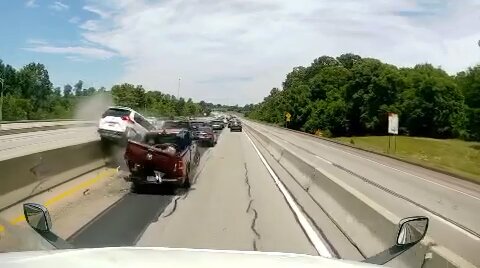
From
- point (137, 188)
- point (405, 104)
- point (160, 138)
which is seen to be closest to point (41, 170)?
point (137, 188)

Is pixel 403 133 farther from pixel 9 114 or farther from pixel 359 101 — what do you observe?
pixel 9 114

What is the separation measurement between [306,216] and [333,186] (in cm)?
97

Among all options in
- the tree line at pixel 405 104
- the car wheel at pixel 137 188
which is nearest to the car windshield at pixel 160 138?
the car wheel at pixel 137 188

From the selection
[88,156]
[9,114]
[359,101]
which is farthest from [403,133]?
[88,156]

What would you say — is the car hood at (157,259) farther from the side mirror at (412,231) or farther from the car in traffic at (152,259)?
the side mirror at (412,231)

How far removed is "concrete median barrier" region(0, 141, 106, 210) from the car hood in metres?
8.54

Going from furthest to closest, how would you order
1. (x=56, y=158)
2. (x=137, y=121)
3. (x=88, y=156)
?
(x=137, y=121) < (x=88, y=156) < (x=56, y=158)

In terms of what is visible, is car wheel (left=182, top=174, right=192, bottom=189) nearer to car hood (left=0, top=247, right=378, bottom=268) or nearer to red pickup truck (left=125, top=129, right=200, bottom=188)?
red pickup truck (left=125, top=129, right=200, bottom=188)

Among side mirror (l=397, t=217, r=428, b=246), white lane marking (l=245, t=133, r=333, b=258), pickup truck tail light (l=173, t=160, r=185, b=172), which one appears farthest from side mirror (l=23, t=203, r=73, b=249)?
pickup truck tail light (l=173, t=160, r=185, b=172)

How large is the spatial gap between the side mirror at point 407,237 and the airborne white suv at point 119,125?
20062mm

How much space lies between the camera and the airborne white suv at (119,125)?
2555 centimetres

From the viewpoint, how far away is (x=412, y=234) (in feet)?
17.7

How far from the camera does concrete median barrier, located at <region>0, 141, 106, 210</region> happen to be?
476 inches

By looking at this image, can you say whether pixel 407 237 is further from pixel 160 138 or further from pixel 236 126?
pixel 236 126
